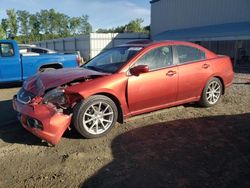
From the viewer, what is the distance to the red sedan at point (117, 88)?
13.4 feet

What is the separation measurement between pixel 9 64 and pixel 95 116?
547cm

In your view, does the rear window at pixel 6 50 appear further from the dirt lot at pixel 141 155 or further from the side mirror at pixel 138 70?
the side mirror at pixel 138 70

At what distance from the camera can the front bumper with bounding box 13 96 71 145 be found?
3.89 m

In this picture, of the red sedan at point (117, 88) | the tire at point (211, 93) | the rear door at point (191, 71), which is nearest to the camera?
the red sedan at point (117, 88)

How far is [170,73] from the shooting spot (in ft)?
17.0

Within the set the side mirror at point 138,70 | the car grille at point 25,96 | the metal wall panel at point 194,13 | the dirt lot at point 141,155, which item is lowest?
the dirt lot at point 141,155

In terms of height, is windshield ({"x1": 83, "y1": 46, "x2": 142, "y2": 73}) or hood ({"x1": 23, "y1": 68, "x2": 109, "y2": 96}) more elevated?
windshield ({"x1": 83, "y1": 46, "x2": 142, "y2": 73})

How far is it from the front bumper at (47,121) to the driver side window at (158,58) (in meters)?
1.75

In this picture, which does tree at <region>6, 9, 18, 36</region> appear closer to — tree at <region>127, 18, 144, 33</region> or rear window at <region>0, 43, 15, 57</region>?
tree at <region>127, 18, 144, 33</region>

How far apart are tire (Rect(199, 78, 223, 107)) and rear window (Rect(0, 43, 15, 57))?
20.5 ft

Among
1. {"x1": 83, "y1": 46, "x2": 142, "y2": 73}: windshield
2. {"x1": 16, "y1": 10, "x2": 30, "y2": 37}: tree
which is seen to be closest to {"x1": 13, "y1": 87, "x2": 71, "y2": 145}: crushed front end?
{"x1": 83, "y1": 46, "x2": 142, "y2": 73}: windshield

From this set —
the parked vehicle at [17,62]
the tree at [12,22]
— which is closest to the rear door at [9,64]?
the parked vehicle at [17,62]

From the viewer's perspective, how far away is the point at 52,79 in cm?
446

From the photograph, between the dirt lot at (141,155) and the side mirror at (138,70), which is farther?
the side mirror at (138,70)
